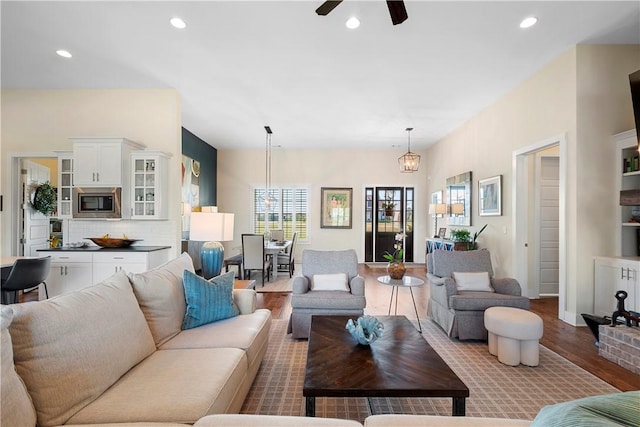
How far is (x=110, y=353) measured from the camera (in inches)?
57.4

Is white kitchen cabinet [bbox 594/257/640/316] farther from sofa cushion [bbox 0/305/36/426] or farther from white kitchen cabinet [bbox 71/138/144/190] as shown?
white kitchen cabinet [bbox 71/138/144/190]

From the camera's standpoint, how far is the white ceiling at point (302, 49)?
280 cm

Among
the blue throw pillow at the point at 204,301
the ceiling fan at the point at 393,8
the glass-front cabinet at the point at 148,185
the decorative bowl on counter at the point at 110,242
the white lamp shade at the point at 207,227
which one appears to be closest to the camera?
the ceiling fan at the point at 393,8

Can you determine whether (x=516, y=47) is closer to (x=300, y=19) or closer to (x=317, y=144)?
(x=300, y=19)

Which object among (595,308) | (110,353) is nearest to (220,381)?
(110,353)

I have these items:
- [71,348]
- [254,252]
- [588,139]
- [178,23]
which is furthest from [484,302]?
[178,23]

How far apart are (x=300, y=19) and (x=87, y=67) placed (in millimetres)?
2987

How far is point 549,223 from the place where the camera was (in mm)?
4711

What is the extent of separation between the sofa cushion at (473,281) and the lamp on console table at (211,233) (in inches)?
107

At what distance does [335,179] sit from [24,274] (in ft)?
21.2

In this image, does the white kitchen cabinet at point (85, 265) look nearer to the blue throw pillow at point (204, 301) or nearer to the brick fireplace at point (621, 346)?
the blue throw pillow at point (204, 301)

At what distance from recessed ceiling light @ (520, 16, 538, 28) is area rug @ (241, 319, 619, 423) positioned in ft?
10.5

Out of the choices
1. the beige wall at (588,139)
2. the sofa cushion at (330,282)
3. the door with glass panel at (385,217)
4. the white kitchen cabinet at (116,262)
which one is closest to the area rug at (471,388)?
the sofa cushion at (330,282)

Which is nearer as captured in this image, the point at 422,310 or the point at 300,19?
the point at 300,19
